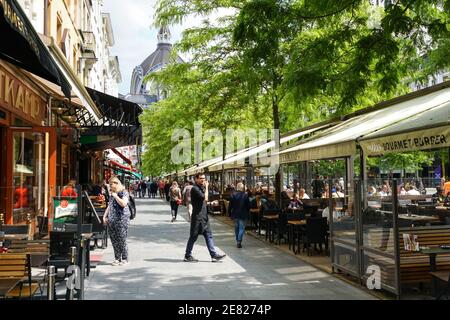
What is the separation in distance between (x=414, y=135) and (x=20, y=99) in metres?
9.08

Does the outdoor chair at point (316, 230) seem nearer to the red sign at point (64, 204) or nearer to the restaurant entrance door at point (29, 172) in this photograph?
the red sign at point (64, 204)

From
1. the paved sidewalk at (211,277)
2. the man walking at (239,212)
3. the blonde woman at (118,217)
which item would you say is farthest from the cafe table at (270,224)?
the blonde woman at (118,217)

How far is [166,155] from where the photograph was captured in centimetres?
4288

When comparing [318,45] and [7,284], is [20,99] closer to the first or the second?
[318,45]

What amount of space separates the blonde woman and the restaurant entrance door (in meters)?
2.12

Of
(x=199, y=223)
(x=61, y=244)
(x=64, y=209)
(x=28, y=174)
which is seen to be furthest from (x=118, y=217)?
(x=28, y=174)

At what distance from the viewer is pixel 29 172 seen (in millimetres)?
13641

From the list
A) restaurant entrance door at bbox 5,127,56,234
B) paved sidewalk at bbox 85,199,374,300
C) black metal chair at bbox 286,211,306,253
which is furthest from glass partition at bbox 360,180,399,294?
restaurant entrance door at bbox 5,127,56,234

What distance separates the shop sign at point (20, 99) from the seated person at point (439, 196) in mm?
9916

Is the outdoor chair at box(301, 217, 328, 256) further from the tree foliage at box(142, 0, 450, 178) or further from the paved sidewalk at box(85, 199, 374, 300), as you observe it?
the tree foliage at box(142, 0, 450, 178)
